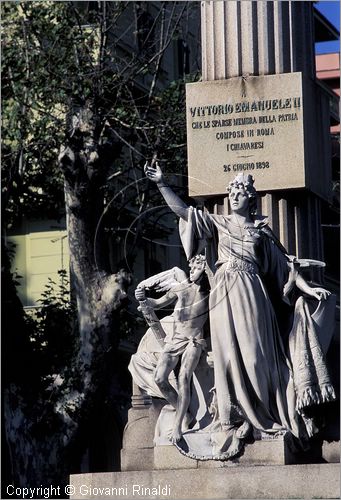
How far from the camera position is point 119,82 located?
32.2 m

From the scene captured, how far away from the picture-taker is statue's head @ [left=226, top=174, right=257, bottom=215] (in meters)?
19.8

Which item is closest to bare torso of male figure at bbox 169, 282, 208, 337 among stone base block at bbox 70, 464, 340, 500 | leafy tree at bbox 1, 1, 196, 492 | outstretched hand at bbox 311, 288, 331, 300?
outstretched hand at bbox 311, 288, 331, 300

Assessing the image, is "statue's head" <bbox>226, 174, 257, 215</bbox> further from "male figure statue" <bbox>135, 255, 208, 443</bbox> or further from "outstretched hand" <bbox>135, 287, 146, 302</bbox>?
"outstretched hand" <bbox>135, 287, 146, 302</bbox>

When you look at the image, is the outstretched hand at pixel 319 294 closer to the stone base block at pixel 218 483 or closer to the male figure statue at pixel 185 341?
the male figure statue at pixel 185 341

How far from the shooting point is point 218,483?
19.4 metres

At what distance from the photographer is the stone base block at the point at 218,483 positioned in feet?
62.5

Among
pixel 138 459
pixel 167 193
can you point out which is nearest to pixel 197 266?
pixel 167 193

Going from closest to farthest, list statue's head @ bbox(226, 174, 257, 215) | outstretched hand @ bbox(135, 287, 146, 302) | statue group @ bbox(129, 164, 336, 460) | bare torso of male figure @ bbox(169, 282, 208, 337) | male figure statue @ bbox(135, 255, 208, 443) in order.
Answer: statue group @ bbox(129, 164, 336, 460) < statue's head @ bbox(226, 174, 257, 215) < male figure statue @ bbox(135, 255, 208, 443) < bare torso of male figure @ bbox(169, 282, 208, 337) < outstretched hand @ bbox(135, 287, 146, 302)

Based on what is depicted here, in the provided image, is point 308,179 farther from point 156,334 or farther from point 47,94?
point 47,94

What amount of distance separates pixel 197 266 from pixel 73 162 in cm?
896

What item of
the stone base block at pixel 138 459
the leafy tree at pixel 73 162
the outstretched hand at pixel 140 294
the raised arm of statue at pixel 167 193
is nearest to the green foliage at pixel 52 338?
the leafy tree at pixel 73 162

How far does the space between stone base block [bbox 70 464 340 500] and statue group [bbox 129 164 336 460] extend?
0.22 meters

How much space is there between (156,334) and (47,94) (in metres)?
12.1

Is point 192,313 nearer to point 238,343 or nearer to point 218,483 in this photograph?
point 238,343
